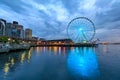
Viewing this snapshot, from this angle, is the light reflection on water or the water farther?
the light reflection on water

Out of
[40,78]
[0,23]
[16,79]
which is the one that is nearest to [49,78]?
[40,78]

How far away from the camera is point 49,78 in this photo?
26.5 metres

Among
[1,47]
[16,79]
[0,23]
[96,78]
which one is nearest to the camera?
[16,79]

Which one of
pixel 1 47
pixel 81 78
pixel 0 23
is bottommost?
pixel 81 78

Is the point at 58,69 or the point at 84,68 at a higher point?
the point at 58,69

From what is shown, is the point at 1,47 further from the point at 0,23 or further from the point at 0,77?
the point at 0,23

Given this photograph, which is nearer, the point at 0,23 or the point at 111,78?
the point at 111,78

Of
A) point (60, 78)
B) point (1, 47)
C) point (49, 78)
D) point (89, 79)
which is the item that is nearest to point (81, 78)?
point (89, 79)

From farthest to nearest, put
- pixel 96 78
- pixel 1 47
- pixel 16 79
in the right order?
1. pixel 1 47
2. pixel 96 78
3. pixel 16 79

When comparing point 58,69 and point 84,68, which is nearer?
point 58,69

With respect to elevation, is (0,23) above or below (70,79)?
above

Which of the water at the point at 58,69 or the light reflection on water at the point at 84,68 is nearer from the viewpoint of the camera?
the water at the point at 58,69

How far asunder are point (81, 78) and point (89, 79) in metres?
1.59

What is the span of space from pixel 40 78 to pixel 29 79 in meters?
1.88
